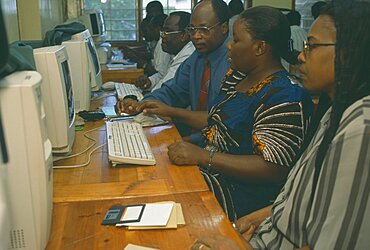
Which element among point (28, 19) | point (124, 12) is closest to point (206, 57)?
point (28, 19)

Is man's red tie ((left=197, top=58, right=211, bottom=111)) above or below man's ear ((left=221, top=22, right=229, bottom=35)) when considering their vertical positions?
below

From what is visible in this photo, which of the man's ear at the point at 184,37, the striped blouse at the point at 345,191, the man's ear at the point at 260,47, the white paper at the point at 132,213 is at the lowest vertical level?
the white paper at the point at 132,213

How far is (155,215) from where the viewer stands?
112 cm

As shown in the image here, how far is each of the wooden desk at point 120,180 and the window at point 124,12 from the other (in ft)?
13.3

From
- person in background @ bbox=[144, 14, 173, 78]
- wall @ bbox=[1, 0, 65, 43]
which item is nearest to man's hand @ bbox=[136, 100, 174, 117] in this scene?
wall @ bbox=[1, 0, 65, 43]

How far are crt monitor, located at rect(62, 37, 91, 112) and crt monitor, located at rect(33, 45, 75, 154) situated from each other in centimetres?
58

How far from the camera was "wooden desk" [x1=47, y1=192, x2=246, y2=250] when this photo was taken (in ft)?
3.34

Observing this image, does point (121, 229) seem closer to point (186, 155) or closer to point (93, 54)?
point (186, 155)

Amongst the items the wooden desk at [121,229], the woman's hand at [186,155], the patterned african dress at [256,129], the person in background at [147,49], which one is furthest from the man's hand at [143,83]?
the wooden desk at [121,229]

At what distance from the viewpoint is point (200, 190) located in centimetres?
130

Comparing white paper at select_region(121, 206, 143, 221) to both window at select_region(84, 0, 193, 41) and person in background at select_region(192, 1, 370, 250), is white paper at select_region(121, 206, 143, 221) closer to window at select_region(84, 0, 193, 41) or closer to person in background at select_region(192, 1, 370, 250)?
person in background at select_region(192, 1, 370, 250)

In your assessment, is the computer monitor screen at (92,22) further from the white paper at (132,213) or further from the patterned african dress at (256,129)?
the white paper at (132,213)

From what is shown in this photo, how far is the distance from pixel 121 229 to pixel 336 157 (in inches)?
21.1

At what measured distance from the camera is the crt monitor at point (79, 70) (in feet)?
6.78
